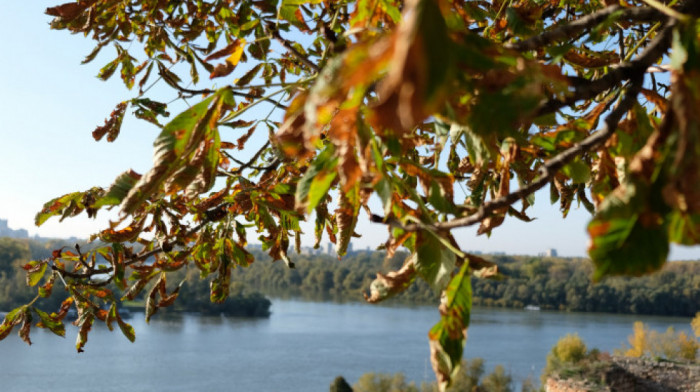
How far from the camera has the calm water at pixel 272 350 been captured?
2553 cm

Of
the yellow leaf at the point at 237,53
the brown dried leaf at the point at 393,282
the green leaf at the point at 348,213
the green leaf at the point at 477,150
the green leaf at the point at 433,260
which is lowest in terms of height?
the brown dried leaf at the point at 393,282

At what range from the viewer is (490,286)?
159 feet

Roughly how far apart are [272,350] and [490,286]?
23671mm

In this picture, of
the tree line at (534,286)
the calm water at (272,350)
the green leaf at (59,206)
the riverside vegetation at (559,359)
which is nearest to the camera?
the green leaf at (59,206)

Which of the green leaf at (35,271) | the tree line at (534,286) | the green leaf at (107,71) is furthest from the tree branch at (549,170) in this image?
the tree line at (534,286)

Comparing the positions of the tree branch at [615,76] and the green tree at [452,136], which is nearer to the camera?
the green tree at [452,136]

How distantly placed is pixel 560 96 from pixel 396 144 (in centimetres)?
16

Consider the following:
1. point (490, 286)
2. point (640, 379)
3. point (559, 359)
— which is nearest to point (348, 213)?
point (640, 379)

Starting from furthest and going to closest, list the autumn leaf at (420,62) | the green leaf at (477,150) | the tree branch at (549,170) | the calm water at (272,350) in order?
the calm water at (272,350)
the green leaf at (477,150)
the tree branch at (549,170)
the autumn leaf at (420,62)

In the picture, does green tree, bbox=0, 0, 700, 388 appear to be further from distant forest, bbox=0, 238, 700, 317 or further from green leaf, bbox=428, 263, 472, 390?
distant forest, bbox=0, 238, 700, 317

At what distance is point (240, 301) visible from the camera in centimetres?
4006

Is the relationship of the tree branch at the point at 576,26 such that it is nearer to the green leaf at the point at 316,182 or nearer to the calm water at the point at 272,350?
the green leaf at the point at 316,182

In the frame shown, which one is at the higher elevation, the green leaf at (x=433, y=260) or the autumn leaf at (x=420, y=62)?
the autumn leaf at (x=420, y=62)

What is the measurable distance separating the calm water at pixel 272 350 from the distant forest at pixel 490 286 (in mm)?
1601
